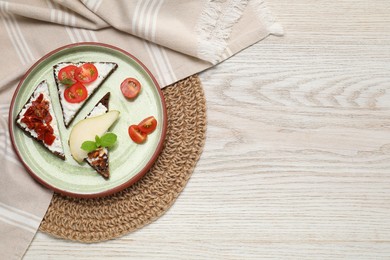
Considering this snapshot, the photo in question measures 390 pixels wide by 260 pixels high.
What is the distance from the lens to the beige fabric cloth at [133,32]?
4.37ft

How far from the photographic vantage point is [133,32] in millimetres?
1343

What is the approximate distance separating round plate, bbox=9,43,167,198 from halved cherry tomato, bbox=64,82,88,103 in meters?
0.03

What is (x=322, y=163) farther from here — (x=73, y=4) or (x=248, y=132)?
(x=73, y=4)

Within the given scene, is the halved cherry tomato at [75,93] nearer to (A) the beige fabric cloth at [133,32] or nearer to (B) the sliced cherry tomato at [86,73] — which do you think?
(B) the sliced cherry tomato at [86,73]

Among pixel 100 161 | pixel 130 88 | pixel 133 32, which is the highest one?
pixel 133 32

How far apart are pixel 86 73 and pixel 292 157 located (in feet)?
1.92

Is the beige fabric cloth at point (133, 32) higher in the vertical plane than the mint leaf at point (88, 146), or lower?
higher

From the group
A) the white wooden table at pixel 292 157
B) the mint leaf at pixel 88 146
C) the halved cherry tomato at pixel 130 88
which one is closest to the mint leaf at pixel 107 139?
the mint leaf at pixel 88 146

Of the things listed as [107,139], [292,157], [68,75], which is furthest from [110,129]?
[292,157]

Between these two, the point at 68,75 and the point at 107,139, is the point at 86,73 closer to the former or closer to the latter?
the point at 68,75

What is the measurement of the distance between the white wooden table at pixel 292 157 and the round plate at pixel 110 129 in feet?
0.47

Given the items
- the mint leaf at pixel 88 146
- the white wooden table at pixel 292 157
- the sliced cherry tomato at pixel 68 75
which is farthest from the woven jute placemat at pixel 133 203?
the sliced cherry tomato at pixel 68 75

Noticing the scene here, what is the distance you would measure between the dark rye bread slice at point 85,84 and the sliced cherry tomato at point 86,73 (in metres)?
0.01

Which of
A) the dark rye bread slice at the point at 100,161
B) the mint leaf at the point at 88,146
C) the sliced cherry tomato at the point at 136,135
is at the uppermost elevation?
the mint leaf at the point at 88,146
